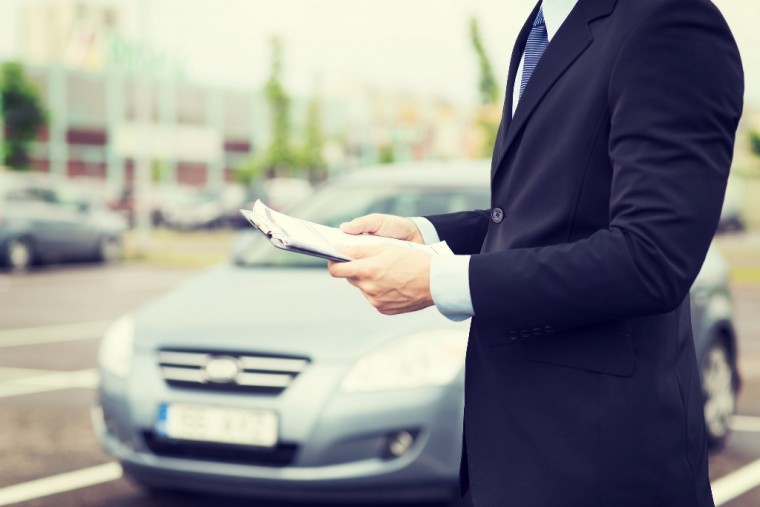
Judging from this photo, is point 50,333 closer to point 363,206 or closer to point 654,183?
point 363,206

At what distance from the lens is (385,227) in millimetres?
1994

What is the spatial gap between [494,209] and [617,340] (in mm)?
320

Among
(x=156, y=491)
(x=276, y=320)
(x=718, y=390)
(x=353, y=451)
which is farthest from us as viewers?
(x=718, y=390)

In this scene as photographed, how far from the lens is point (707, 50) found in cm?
151

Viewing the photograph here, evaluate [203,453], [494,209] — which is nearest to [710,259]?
[203,453]

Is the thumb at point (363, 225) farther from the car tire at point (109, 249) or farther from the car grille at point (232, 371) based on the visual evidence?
the car tire at point (109, 249)

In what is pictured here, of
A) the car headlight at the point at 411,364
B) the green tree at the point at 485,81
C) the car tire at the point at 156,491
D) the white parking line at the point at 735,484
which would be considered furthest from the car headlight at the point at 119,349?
the green tree at the point at 485,81

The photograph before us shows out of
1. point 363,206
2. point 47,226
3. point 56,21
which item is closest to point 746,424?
point 363,206

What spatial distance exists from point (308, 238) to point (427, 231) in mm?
419

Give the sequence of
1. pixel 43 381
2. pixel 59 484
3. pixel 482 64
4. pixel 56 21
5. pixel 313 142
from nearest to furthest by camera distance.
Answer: pixel 59 484
pixel 43 381
pixel 482 64
pixel 313 142
pixel 56 21

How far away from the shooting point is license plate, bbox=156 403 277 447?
3.78 m

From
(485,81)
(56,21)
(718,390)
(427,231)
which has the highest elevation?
Answer: (427,231)

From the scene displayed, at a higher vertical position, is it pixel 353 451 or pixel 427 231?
pixel 427 231

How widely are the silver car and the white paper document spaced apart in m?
1.98
